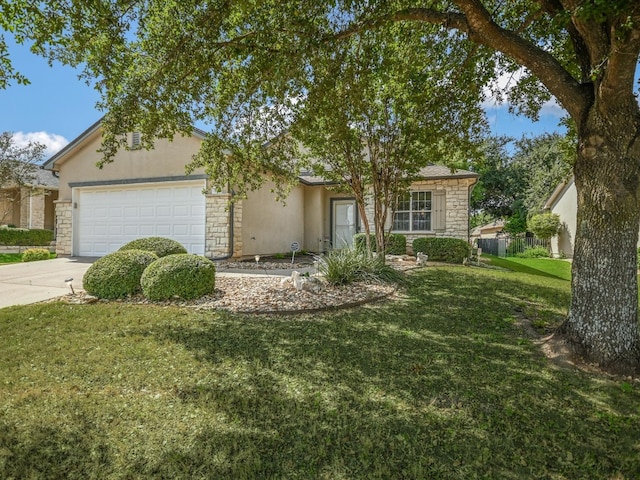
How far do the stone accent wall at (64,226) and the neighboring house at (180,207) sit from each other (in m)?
0.04

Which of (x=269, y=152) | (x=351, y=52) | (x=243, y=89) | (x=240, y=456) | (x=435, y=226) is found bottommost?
(x=240, y=456)

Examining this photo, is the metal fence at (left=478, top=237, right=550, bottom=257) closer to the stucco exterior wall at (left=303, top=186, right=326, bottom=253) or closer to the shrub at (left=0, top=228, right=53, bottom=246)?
the stucco exterior wall at (left=303, top=186, right=326, bottom=253)

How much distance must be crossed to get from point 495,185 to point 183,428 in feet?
104

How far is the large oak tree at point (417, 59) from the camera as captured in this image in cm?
337

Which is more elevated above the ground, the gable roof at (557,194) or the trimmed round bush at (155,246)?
the gable roof at (557,194)

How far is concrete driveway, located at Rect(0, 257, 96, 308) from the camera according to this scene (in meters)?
6.31

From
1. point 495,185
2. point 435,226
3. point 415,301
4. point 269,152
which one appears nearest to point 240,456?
point 415,301

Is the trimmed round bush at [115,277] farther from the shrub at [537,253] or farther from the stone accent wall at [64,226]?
the shrub at [537,253]

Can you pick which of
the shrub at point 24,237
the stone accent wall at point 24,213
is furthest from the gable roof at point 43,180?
the shrub at point 24,237

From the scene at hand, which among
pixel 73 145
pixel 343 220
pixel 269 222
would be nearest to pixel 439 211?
pixel 343 220

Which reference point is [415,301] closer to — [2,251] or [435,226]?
[435,226]

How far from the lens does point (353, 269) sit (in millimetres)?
7414

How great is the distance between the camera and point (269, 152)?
8.09m

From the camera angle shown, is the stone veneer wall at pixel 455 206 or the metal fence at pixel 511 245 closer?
the stone veneer wall at pixel 455 206
